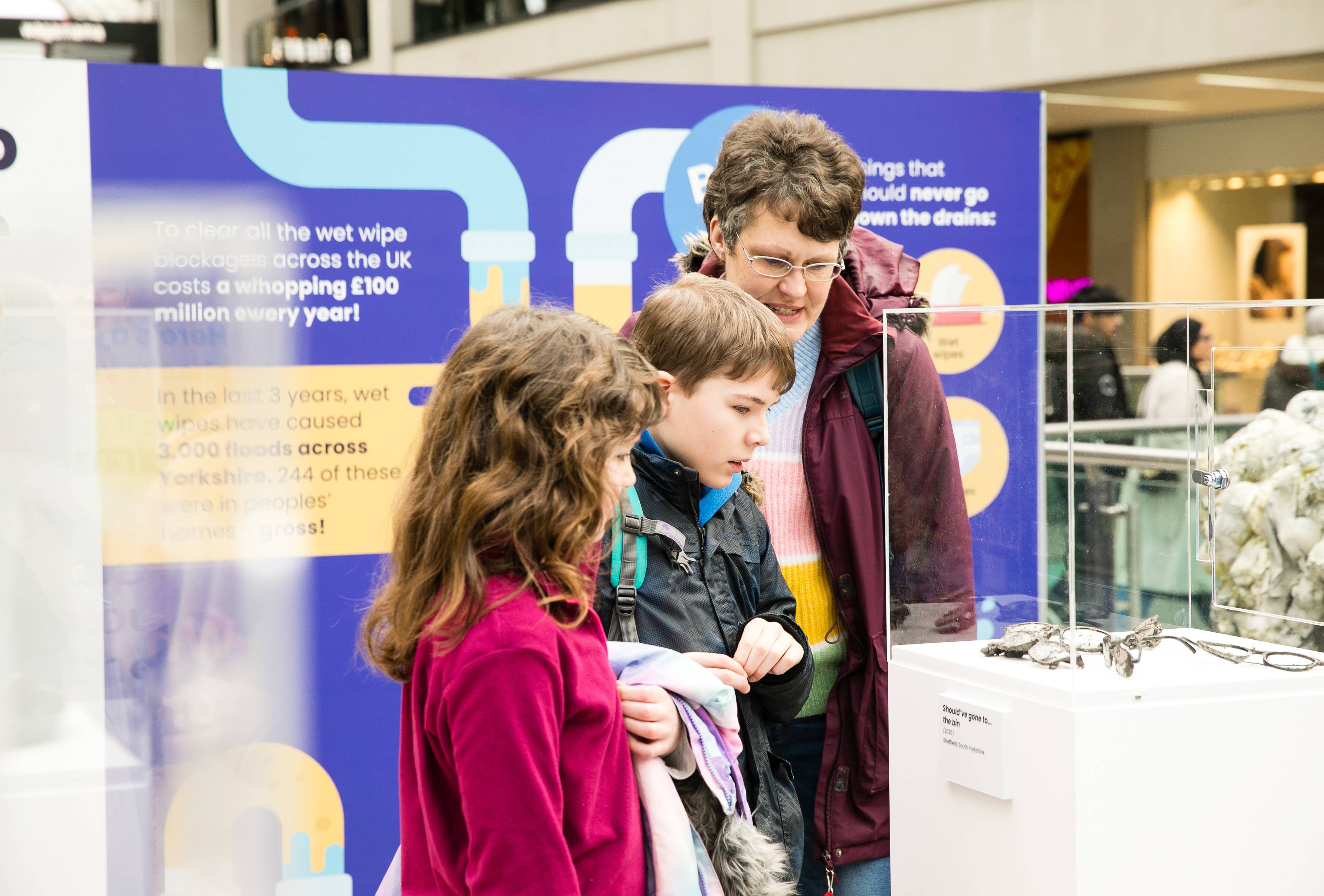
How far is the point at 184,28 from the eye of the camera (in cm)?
1573

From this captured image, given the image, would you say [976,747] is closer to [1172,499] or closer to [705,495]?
[705,495]

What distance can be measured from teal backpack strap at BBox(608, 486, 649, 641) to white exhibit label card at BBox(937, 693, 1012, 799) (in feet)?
1.34

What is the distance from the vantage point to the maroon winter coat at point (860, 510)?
1790 millimetres

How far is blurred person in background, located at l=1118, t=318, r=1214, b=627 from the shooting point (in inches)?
69.8

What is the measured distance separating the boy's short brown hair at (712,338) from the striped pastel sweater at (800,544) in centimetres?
25

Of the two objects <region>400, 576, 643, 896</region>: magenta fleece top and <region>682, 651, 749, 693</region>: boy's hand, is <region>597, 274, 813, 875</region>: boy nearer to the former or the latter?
<region>682, 651, 749, 693</region>: boy's hand

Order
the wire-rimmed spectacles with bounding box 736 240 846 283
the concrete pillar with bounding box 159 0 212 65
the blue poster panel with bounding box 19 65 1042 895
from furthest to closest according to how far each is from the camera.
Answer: the concrete pillar with bounding box 159 0 212 65, the blue poster panel with bounding box 19 65 1042 895, the wire-rimmed spectacles with bounding box 736 240 846 283

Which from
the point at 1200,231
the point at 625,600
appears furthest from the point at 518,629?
the point at 1200,231

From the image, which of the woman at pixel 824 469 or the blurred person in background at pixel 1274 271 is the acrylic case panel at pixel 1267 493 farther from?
the blurred person in background at pixel 1274 271

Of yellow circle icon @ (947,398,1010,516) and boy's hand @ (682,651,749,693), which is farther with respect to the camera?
yellow circle icon @ (947,398,1010,516)

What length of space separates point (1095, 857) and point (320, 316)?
2.27 meters

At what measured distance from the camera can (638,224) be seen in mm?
3311

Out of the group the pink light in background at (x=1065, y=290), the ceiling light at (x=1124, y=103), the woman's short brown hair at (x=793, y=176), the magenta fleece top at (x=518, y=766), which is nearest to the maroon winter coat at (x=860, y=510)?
the woman's short brown hair at (x=793, y=176)

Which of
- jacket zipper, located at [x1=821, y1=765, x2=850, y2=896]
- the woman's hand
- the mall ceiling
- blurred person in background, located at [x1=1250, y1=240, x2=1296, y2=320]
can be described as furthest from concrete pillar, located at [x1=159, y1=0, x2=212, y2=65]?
the woman's hand
